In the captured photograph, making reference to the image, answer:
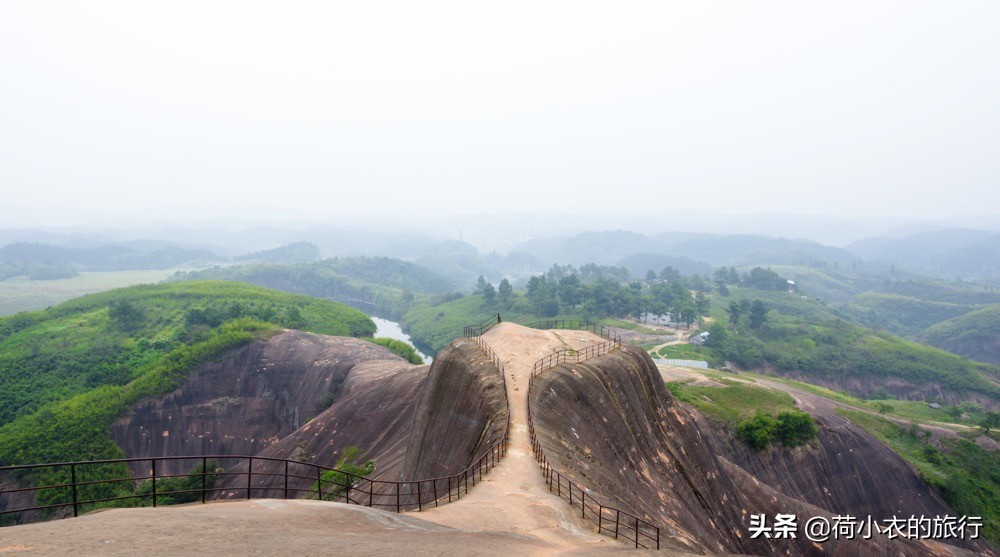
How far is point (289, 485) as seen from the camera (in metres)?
43.3

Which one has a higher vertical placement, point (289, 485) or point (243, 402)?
point (289, 485)

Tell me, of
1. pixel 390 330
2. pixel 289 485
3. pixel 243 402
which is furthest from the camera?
pixel 390 330

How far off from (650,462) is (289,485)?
32.9 metres

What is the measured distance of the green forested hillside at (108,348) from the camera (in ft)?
185

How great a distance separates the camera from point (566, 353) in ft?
105

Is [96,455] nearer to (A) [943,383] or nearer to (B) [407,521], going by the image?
(B) [407,521]

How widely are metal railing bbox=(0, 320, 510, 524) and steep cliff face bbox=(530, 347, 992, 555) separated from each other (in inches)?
120

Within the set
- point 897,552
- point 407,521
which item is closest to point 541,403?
point 407,521

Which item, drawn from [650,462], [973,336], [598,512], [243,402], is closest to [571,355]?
[650,462]

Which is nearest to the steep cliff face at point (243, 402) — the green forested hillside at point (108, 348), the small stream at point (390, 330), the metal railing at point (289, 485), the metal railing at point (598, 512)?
the green forested hillside at point (108, 348)

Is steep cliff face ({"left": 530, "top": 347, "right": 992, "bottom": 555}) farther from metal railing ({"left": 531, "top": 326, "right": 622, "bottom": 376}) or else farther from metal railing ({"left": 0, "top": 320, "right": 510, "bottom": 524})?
metal railing ({"left": 0, "top": 320, "right": 510, "bottom": 524})

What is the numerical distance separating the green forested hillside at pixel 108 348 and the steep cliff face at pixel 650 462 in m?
58.6

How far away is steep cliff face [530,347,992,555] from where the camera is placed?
2233 centimetres

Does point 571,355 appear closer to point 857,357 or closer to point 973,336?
point 857,357
